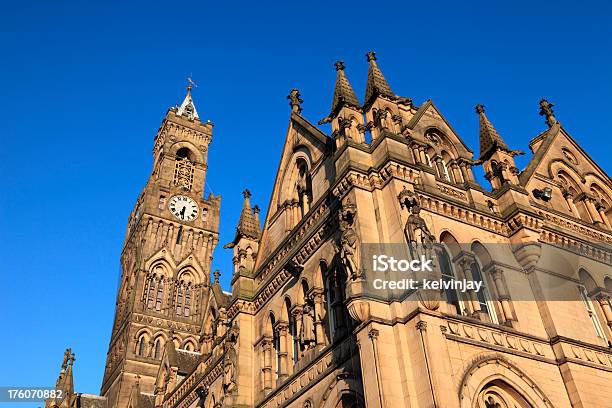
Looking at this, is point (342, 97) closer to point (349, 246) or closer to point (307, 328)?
point (349, 246)

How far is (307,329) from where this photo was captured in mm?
19688

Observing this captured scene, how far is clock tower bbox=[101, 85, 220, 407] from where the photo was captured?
4797cm

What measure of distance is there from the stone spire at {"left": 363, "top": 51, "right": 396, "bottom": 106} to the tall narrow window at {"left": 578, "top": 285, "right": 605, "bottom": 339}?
9.73 meters

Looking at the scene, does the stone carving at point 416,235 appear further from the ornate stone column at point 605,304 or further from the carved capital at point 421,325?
A: the ornate stone column at point 605,304

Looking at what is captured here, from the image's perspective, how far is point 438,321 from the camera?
15102 millimetres

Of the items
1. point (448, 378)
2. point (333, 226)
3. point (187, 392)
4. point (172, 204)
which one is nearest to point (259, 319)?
point (333, 226)

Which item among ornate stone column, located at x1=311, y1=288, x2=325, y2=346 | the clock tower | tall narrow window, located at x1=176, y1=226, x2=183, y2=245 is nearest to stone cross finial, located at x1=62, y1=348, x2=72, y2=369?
the clock tower

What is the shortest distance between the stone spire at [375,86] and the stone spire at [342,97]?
51cm

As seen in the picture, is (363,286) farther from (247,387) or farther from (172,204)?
(172,204)

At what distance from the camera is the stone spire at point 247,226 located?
87.6 feet

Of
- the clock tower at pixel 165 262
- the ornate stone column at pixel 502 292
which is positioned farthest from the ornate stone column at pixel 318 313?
the clock tower at pixel 165 262

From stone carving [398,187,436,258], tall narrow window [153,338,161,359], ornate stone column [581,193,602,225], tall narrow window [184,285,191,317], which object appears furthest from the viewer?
tall narrow window [184,285,191,317]

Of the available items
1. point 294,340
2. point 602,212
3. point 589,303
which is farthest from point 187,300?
point 589,303

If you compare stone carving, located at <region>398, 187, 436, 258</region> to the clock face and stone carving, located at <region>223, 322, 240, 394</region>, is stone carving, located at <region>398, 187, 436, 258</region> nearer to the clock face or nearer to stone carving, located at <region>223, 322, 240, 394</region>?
stone carving, located at <region>223, 322, 240, 394</region>
